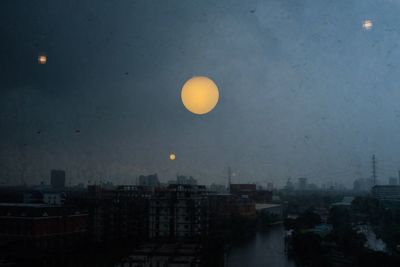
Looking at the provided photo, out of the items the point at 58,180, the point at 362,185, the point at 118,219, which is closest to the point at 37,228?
the point at 118,219

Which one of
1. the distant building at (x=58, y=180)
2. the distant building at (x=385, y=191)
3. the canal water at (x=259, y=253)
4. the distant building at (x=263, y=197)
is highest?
the distant building at (x=58, y=180)

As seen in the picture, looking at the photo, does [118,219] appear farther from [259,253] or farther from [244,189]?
[244,189]

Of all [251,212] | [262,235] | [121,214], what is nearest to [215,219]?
[262,235]

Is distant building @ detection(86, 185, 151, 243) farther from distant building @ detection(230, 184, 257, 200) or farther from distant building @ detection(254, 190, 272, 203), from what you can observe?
distant building @ detection(254, 190, 272, 203)

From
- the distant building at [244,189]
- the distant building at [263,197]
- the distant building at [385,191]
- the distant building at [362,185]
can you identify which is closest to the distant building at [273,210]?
the distant building at [244,189]

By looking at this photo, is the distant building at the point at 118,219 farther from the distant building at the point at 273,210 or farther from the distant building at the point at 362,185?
the distant building at the point at 362,185

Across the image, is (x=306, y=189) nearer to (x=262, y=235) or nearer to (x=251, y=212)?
(x=251, y=212)
